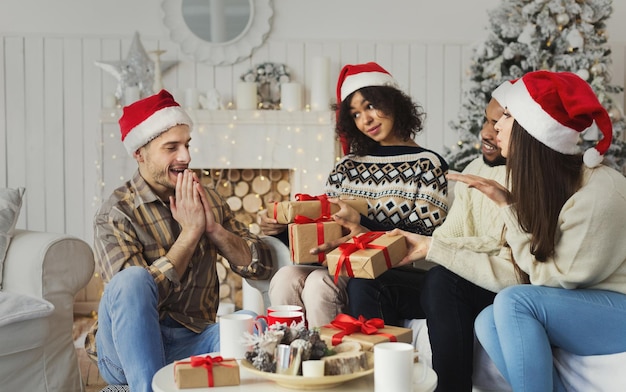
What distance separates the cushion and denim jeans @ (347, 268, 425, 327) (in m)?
1.01

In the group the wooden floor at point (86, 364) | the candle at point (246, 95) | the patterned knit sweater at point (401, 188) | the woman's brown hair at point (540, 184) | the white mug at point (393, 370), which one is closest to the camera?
the white mug at point (393, 370)

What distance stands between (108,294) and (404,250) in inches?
33.9

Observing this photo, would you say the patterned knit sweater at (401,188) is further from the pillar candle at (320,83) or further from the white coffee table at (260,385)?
the pillar candle at (320,83)

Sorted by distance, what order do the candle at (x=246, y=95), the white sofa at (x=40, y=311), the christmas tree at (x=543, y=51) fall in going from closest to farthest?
the white sofa at (x=40, y=311) < the christmas tree at (x=543, y=51) < the candle at (x=246, y=95)

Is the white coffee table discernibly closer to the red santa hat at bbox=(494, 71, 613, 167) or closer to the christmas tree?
the red santa hat at bbox=(494, 71, 613, 167)

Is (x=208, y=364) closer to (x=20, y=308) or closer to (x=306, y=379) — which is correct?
(x=306, y=379)

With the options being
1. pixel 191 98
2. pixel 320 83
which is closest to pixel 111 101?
pixel 191 98

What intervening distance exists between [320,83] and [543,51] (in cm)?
131

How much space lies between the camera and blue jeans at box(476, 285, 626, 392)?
1.91 metres

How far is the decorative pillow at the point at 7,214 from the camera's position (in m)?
2.80

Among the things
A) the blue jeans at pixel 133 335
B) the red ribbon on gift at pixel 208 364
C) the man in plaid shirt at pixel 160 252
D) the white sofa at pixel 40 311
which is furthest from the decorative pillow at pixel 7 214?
the red ribbon on gift at pixel 208 364

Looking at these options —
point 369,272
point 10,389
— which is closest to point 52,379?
point 10,389

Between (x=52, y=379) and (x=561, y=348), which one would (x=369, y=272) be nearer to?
(x=561, y=348)

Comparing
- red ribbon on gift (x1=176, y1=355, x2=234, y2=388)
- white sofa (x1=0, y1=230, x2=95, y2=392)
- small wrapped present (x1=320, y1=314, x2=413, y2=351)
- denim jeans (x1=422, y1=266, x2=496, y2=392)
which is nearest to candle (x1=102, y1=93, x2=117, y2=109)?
white sofa (x1=0, y1=230, x2=95, y2=392)
